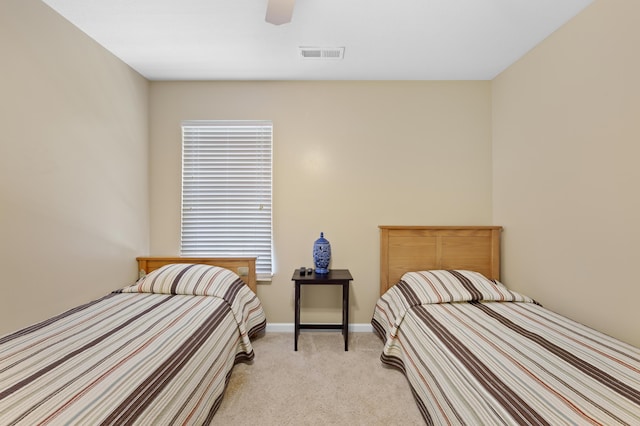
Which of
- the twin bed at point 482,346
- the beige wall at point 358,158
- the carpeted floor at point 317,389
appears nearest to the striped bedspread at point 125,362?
the carpeted floor at point 317,389

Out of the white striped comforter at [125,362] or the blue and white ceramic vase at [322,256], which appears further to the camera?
the blue and white ceramic vase at [322,256]

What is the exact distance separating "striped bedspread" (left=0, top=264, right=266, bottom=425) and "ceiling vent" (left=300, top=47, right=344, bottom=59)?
2.07 metres

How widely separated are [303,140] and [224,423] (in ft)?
7.59

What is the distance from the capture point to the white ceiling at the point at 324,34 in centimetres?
181

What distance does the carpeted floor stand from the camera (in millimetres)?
1699

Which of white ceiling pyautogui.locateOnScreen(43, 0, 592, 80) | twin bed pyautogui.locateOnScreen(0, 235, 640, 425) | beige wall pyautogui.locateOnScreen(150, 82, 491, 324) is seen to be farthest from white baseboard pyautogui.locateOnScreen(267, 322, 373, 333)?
white ceiling pyautogui.locateOnScreen(43, 0, 592, 80)

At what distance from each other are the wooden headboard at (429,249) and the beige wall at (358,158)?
5.0 inches

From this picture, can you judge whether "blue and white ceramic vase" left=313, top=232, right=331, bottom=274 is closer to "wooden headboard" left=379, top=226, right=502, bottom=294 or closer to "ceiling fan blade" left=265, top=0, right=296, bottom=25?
"wooden headboard" left=379, top=226, right=502, bottom=294

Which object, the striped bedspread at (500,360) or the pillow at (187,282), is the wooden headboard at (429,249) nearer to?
the striped bedspread at (500,360)

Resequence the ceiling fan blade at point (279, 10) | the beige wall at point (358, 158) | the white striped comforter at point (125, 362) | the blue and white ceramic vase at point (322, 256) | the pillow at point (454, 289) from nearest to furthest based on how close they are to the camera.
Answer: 1. the white striped comforter at point (125, 362)
2. the ceiling fan blade at point (279, 10)
3. the pillow at point (454, 289)
4. the blue and white ceramic vase at point (322, 256)
5. the beige wall at point (358, 158)

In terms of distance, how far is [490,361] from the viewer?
1361 millimetres

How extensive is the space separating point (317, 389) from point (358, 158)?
2006 mm

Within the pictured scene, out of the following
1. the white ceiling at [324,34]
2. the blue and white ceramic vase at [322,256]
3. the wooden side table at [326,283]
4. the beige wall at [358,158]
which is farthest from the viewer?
the beige wall at [358,158]

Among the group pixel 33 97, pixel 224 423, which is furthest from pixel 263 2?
pixel 224 423
